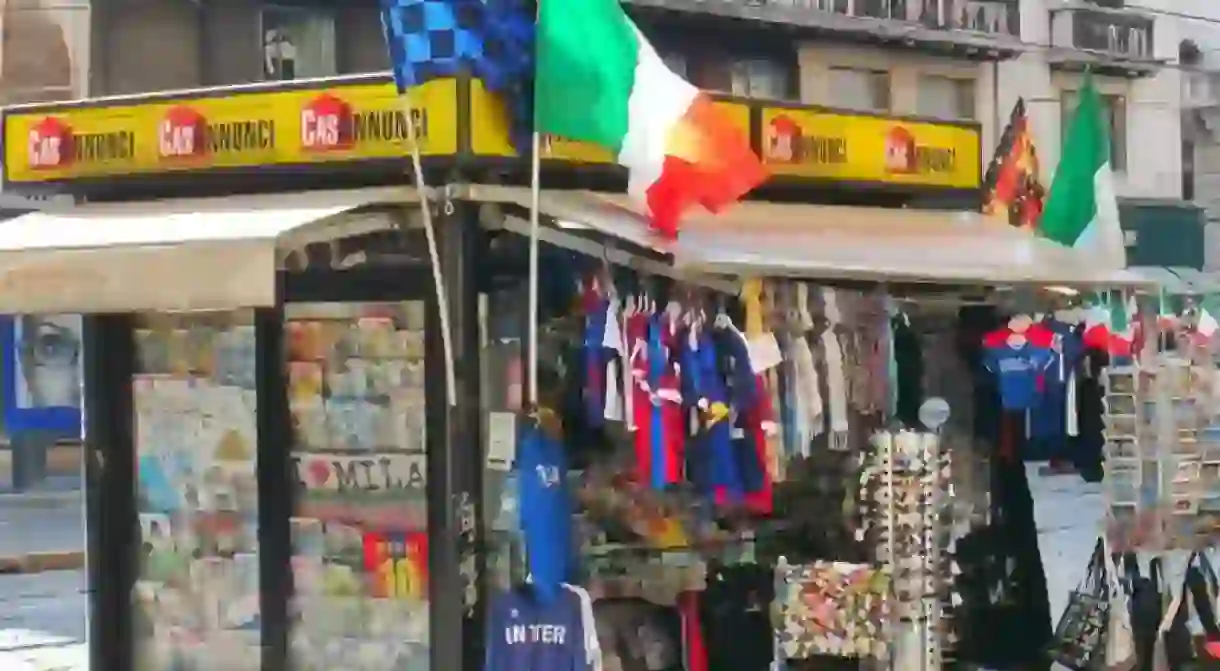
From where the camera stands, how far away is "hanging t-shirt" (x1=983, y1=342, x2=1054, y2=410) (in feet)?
28.7

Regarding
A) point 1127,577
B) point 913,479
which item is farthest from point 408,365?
point 1127,577

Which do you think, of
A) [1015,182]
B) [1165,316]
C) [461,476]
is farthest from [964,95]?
[461,476]

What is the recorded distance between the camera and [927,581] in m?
7.11

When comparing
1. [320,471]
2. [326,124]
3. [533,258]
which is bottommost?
[320,471]

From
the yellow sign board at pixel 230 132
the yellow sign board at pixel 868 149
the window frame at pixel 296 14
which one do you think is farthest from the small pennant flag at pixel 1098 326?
the window frame at pixel 296 14

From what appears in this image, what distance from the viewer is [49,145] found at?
785 centimetres

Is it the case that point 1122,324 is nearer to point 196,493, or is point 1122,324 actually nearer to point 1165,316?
point 1165,316

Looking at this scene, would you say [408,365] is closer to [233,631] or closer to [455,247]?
[455,247]

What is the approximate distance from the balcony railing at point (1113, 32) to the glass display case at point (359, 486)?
2432 centimetres

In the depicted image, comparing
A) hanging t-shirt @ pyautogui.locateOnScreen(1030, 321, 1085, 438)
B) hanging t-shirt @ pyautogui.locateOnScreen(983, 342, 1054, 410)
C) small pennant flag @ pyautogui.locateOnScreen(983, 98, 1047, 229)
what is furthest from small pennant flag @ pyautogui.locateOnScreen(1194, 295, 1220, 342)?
small pennant flag @ pyautogui.locateOnScreen(983, 98, 1047, 229)

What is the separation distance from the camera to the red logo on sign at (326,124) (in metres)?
6.78

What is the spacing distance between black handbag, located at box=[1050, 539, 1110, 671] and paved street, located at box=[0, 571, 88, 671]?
5.47 m

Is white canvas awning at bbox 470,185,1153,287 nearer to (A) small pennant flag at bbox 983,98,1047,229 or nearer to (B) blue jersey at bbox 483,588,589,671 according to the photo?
(A) small pennant flag at bbox 983,98,1047,229

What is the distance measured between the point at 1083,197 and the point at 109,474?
5.18 m
